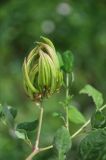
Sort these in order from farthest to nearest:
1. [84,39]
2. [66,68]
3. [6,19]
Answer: [84,39] < [6,19] < [66,68]

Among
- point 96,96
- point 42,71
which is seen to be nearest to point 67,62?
point 96,96

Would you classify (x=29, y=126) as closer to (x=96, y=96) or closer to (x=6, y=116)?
(x=6, y=116)

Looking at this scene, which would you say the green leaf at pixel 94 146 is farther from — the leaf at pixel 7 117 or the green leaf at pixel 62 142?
the leaf at pixel 7 117

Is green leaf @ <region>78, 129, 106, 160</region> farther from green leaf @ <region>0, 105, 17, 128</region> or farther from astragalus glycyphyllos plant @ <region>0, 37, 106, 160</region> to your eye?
green leaf @ <region>0, 105, 17, 128</region>

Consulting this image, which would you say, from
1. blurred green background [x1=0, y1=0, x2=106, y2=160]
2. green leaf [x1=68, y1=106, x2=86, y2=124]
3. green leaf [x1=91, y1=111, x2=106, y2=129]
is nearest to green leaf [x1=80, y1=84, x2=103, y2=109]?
green leaf [x1=68, y1=106, x2=86, y2=124]

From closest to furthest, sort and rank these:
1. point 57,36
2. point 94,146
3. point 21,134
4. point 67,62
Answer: point 94,146, point 21,134, point 67,62, point 57,36

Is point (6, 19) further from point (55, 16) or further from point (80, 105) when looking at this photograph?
point (80, 105)

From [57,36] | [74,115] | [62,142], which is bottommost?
[57,36]

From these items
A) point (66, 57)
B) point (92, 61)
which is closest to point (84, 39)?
point (92, 61)
